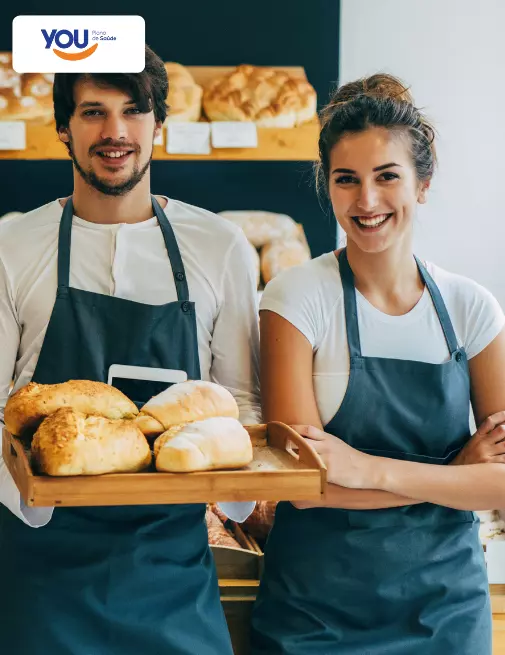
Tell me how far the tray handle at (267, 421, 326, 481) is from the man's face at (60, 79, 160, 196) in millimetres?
545

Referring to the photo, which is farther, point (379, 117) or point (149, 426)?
point (379, 117)

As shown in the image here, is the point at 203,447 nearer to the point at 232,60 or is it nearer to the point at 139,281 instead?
the point at 139,281

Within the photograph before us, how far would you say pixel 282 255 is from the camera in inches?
116

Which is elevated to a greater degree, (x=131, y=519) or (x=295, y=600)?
(x=131, y=519)

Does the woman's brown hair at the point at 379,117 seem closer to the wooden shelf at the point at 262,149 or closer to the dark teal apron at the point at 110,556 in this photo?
the dark teal apron at the point at 110,556

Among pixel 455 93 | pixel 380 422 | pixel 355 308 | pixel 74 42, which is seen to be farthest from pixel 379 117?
pixel 455 93

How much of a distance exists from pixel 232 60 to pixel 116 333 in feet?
5.57

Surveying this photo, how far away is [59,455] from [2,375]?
505 mm

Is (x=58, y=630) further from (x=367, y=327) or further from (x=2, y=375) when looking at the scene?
(x=367, y=327)

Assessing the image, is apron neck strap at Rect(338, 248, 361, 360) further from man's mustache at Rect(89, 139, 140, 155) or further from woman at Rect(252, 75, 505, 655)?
man's mustache at Rect(89, 139, 140, 155)

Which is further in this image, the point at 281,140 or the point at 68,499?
the point at 281,140

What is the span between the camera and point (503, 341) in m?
1.74

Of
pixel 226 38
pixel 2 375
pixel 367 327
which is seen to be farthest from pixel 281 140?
pixel 2 375

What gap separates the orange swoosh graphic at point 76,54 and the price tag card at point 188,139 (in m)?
0.53
